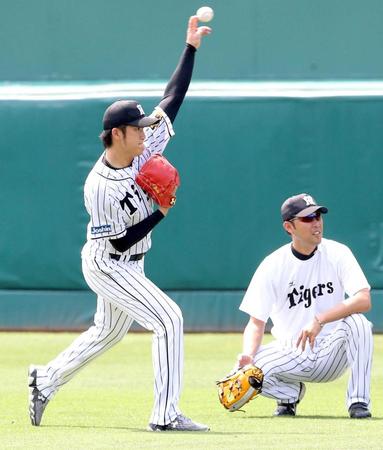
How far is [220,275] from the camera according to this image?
1076 centimetres

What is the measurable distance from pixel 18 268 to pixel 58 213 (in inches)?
22.1

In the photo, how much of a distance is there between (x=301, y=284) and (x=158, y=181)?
3.40ft

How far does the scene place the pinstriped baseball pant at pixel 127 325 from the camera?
227 inches

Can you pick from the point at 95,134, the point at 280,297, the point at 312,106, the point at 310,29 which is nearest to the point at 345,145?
the point at 312,106

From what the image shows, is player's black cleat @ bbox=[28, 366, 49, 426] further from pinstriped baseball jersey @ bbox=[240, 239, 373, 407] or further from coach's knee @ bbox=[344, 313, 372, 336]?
coach's knee @ bbox=[344, 313, 372, 336]

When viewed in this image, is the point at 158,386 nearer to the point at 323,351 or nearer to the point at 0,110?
the point at 323,351

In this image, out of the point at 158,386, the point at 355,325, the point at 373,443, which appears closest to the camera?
the point at 373,443

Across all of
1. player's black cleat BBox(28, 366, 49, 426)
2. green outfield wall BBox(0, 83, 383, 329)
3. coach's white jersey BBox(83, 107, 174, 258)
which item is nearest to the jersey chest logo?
coach's white jersey BBox(83, 107, 174, 258)

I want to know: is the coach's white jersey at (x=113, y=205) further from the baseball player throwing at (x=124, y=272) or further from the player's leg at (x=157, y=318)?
the player's leg at (x=157, y=318)

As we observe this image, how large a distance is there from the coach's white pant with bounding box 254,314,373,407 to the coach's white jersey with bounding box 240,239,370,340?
12 cm

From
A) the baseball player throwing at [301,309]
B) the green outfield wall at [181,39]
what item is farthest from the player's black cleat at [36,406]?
the green outfield wall at [181,39]

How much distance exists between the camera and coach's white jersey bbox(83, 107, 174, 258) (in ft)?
19.2

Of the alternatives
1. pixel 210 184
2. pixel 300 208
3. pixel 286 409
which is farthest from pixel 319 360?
pixel 210 184

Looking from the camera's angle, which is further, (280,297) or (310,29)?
(310,29)
